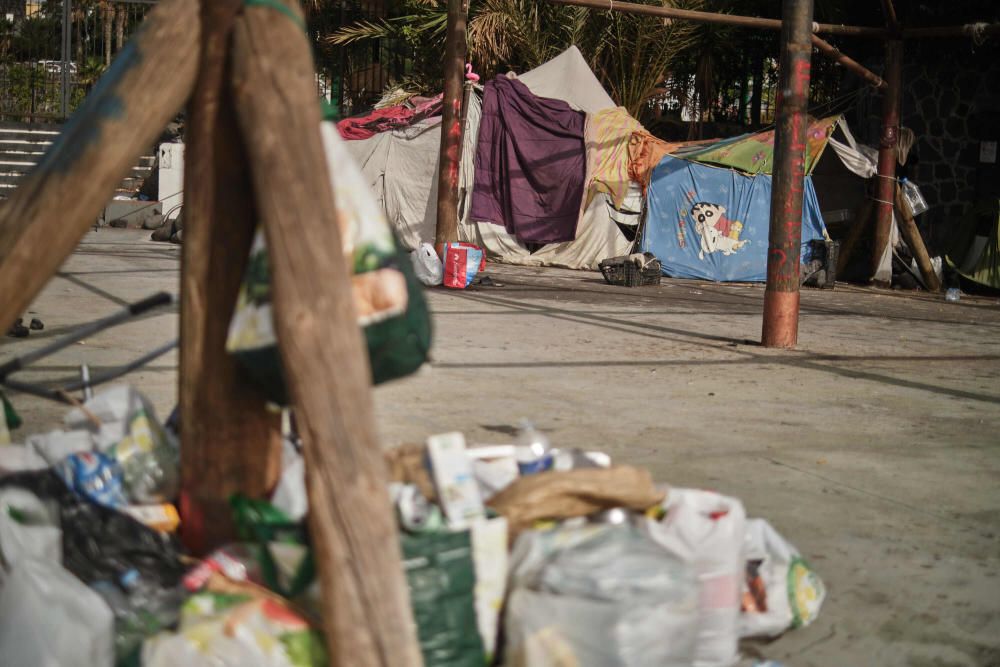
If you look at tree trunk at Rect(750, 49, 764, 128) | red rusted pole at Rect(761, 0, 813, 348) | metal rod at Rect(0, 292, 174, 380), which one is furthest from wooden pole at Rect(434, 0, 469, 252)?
metal rod at Rect(0, 292, 174, 380)

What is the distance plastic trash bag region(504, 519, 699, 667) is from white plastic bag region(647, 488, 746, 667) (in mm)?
169

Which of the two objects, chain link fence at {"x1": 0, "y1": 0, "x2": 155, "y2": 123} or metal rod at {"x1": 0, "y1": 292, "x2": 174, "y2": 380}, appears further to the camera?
chain link fence at {"x1": 0, "y1": 0, "x2": 155, "y2": 123}

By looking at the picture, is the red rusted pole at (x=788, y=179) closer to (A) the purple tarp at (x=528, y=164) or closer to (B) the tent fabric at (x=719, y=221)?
(B) the tent fabric at (x=719, y=221)

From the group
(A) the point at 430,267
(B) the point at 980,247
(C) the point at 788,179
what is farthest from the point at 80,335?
(B) the point at 980,247

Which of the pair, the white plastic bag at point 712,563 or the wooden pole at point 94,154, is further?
the white plastic bag at point 712,563

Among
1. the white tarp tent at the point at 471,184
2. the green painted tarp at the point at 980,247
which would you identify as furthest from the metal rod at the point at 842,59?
the white tarp tent at the point at 471,184

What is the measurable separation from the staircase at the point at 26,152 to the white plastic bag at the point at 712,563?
17.7 m

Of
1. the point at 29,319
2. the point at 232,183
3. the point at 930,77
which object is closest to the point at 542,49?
the point at 930,77

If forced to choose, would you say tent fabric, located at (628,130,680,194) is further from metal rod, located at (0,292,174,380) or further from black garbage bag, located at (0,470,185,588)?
black garbage bag, located at (0,470,185,588)

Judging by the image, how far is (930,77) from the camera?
55.9 feet

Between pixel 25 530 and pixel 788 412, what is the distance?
451 cm

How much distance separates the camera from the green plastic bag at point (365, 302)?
261cm

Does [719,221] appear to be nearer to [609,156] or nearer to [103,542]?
[609,156]

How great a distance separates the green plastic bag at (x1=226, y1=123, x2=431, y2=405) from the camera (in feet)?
8.57
